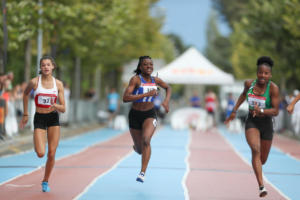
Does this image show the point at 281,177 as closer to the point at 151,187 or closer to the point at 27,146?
the point at 151,187

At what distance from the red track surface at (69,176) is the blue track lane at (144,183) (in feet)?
0.81

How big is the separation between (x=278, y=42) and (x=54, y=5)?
590 inches

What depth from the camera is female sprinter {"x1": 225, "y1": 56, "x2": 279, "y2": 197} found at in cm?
892

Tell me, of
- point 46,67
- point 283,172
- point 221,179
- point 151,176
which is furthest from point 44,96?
point 283,172

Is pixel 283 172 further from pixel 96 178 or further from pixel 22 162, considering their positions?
pixel 22 162

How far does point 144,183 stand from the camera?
1067 centimetres

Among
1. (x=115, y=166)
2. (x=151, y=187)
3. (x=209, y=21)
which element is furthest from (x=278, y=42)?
(x=209, y=21)

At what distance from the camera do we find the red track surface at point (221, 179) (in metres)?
9.49

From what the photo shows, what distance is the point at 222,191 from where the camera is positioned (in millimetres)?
9867

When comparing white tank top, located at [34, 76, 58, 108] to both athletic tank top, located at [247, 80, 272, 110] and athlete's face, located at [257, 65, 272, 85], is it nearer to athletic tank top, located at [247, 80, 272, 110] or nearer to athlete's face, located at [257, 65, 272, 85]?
athletic tank top, located at [247, 80, 272, 110]

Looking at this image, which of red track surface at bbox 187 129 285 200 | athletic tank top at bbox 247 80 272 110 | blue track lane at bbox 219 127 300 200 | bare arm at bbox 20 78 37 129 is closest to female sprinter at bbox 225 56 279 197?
athletic tank top at bbox 247 80 272 110

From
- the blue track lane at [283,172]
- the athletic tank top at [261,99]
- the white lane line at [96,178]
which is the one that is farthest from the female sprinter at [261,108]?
the white lane line at [96,178]

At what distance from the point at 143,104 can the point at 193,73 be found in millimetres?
22362

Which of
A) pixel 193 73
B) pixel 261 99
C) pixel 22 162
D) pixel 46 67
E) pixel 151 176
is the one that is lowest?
pixel 22 162
